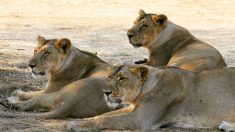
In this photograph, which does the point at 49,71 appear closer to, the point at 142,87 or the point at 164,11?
the point at 142,87

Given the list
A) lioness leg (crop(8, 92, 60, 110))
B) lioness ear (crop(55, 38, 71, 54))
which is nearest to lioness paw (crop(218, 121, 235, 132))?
lioness leg (crop(8, 92, 60, 110))

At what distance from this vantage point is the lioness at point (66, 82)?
653cm

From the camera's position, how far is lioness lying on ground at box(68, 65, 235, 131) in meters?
5.89

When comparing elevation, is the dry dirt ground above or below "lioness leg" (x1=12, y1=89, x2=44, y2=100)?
below

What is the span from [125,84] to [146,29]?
109 inches

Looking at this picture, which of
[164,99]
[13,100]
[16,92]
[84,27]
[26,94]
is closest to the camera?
[164,99]

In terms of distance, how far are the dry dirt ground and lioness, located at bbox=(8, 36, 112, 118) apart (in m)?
0.29

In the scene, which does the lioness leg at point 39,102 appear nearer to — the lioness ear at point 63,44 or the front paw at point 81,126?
the lioness ear at point 63,44

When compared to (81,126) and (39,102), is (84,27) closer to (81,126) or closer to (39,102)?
(39,102)

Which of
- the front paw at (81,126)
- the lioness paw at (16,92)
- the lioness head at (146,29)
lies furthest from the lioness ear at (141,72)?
the lioness head at (146,29)

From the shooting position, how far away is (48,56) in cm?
700

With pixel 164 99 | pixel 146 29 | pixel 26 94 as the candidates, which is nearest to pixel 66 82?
pixel 26 94

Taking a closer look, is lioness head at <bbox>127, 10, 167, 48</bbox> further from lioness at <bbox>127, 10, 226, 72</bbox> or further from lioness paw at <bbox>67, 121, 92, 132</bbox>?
lioness paw at <bbox>67, 121, 92, 132</bbox>

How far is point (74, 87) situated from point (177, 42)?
7.85ft
